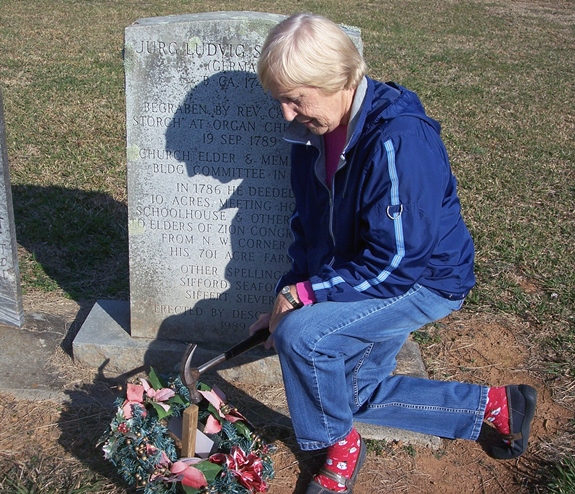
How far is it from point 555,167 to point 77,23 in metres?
8.14

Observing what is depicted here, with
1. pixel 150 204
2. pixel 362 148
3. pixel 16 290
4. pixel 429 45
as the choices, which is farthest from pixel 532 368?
pixel 429 45

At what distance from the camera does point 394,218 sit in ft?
7.62

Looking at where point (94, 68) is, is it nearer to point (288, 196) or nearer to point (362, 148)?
point (288, 196)

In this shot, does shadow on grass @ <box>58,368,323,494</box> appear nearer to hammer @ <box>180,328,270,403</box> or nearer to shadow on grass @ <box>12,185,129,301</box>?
hammer @ <box>180,328,270,403</box>

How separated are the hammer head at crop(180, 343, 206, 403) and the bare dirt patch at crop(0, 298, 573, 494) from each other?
1.46 ft

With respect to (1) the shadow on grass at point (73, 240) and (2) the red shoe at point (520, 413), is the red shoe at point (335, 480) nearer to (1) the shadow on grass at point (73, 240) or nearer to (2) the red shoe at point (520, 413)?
(2) the red shoe at point (520, 413)

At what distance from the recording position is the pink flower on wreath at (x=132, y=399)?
106 inches

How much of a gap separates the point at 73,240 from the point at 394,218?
2.92 meters

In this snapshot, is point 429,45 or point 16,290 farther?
point 429,45

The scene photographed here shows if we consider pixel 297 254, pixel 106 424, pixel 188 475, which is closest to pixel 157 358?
pixel 106 424

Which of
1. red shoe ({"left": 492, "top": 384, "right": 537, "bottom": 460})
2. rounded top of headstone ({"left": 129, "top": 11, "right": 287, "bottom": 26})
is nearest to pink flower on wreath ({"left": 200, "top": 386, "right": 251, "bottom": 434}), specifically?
red shoe ({"left": 492, "top": 384, "right": 537, "bottom": 460})

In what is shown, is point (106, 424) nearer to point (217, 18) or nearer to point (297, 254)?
point (297, 254)

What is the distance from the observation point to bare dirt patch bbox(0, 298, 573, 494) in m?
2.87

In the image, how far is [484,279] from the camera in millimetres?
4398
